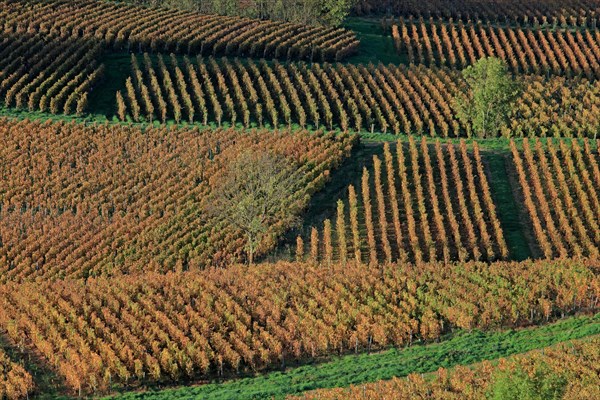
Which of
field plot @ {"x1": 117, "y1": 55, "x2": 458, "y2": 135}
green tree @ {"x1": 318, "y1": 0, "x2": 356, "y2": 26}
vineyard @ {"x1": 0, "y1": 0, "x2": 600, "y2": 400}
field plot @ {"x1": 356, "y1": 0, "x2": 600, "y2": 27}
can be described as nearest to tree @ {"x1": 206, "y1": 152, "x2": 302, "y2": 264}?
vineyard @ {"x1": 0, "y1": 0, "x2": 600, "y2": 400}

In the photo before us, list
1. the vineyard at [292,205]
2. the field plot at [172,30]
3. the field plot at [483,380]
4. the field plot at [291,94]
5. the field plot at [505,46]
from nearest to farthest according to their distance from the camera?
1. the field plot at [483,380]
2. the vineyard at [292,205]
3. the field plot at [291,94]
4. the field plot at [172,30]
5. the field plot at [505,46]

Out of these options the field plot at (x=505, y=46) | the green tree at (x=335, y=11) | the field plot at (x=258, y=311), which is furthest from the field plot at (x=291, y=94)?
the field plot at (x=258, y=311)

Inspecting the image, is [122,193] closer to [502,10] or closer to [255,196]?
[255,196]

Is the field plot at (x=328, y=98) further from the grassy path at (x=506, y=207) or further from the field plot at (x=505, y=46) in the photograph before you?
the grassy path at (x=506, y=207)

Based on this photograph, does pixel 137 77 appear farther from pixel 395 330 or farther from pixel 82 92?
pixel 395 330

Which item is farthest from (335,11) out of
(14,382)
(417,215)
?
(14,382)

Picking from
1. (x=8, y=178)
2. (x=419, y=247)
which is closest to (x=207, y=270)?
(x=419, y=247)
